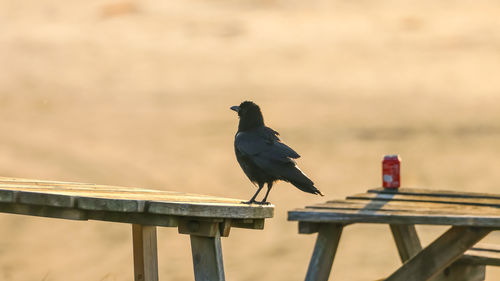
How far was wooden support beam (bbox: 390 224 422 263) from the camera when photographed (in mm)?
5078

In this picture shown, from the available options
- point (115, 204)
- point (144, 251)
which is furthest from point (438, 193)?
point (115, 204)

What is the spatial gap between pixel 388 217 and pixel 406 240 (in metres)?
1.20

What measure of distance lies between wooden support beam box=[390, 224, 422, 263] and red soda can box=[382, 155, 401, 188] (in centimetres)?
23

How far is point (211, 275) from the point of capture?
3.77 m

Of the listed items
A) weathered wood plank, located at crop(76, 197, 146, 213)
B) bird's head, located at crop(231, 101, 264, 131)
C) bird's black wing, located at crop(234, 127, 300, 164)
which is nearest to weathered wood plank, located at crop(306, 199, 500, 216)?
bird's black wing, located at crop(234, 127, 300, 164)

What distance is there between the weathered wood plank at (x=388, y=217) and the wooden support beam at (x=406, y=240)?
97cm

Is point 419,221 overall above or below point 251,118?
below

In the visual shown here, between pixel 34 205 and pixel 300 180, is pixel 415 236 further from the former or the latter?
pixel 34 205

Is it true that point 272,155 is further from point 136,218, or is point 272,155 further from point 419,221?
point 136,218

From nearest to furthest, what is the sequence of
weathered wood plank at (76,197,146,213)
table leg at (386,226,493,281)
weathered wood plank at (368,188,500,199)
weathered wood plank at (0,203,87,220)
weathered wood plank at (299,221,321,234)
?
weathered wood plank at (76,197,146,213), weathered wood plank at (0,203,87,220), table leg at (386,226,493,281), weathered wood plank at (299,221,321,234), weathered wood plank at (368,188,500,199)

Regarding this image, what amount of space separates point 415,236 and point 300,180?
112 centimetres

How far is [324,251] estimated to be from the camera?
445cm

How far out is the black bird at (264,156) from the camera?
4336 millimetres

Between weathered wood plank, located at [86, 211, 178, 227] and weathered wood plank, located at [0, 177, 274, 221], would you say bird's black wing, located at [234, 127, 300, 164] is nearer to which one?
weathered wood plank, located at [0, 177, 274, 221]
